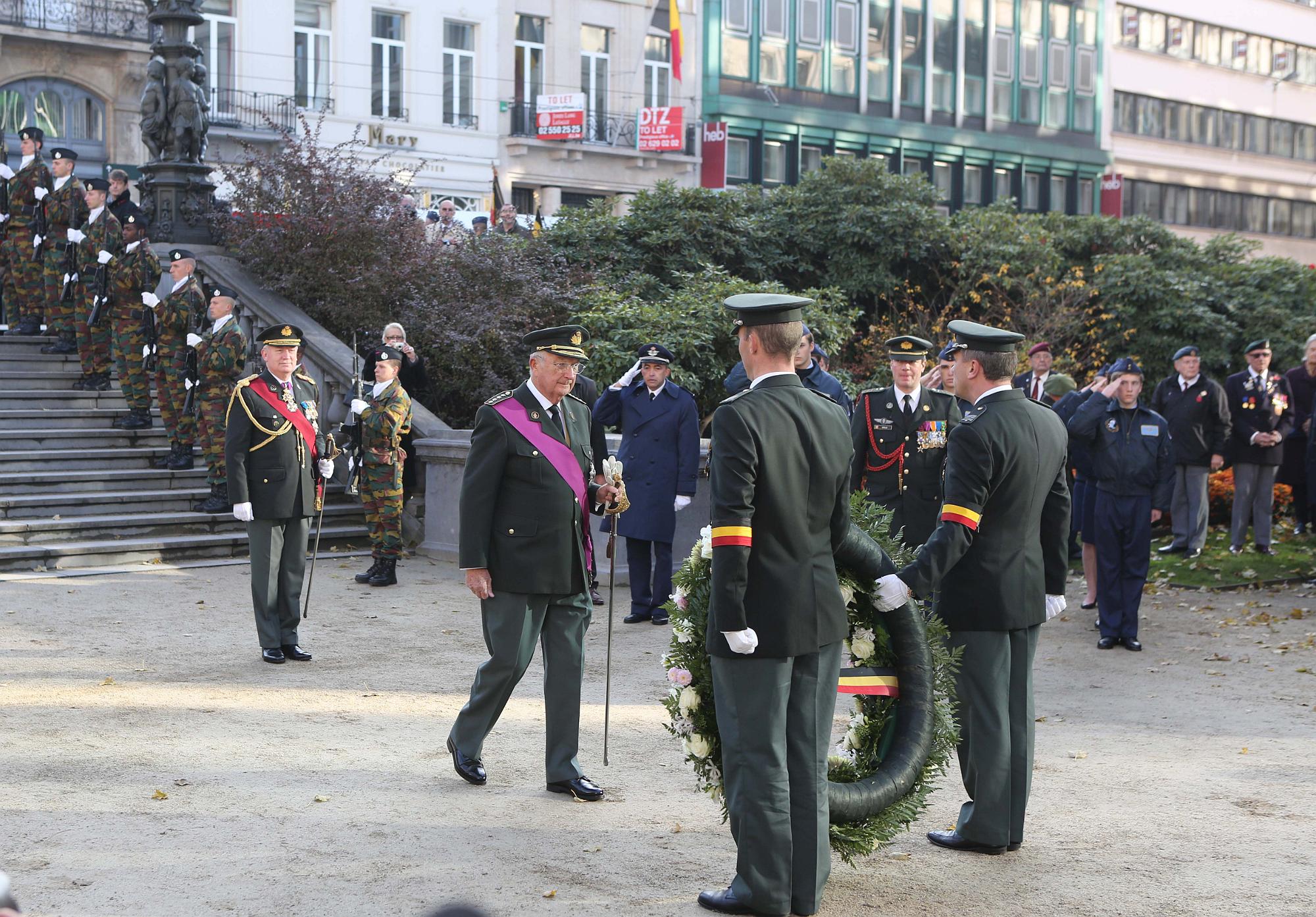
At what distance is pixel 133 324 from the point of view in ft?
48.0

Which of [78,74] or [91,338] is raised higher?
[78,74]

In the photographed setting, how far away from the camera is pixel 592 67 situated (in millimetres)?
39562

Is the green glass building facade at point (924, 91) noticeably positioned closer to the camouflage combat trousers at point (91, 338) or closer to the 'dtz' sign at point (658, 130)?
the 'dtz' sign at point (658, 130)

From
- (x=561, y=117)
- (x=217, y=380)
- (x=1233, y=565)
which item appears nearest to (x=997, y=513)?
(x=1233, y=565)

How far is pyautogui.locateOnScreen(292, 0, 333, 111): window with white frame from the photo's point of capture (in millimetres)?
34344

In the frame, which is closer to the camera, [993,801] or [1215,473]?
Result: [993,801]

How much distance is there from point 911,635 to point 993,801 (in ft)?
2.72

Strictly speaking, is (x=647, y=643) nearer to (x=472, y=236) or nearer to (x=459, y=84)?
(x=472, y=236)

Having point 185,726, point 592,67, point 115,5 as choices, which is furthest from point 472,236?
point 592,67

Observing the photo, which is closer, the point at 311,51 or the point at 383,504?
the point at 383,504

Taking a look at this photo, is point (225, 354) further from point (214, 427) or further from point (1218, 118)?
point (1218, 118)

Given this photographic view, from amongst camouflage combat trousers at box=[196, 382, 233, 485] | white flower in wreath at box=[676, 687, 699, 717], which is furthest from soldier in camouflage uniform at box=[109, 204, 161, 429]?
white flower in wreath at box=[676, 687, 699, 717]

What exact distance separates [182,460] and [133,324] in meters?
1.61

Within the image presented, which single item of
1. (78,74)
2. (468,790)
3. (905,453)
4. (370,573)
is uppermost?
(78,74)
